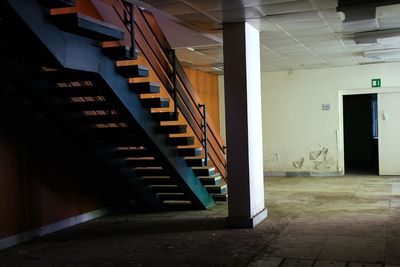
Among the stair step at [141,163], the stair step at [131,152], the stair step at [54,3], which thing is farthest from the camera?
the stair step at [141,163]

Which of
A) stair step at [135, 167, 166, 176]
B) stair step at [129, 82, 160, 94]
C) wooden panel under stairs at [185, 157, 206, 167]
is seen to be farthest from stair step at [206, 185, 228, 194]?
stair step at [129, 82, 160, 94]

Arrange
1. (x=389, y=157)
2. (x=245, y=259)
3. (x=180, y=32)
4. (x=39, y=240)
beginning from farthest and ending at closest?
(x=389, y=157) < (x=180, y=32) < (x=39, y=240) < (x=245, y=259)

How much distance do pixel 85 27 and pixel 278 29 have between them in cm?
331

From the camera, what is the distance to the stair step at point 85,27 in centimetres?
412

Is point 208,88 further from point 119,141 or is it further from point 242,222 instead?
point 242,222

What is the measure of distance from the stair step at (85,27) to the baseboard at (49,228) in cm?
267

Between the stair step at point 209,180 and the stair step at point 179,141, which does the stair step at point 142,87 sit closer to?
the stair step at point 179,141

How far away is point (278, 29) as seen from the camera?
673 centimetres

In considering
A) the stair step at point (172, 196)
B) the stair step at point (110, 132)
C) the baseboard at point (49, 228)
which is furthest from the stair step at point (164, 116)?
the baseboard at point (49, 228)

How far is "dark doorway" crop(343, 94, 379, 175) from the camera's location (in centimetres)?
1494

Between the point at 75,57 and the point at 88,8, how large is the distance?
104 inches

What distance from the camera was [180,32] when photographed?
23.9ft

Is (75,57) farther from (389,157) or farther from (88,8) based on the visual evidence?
(389,157)

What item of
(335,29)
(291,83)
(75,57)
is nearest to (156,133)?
(75,57)
